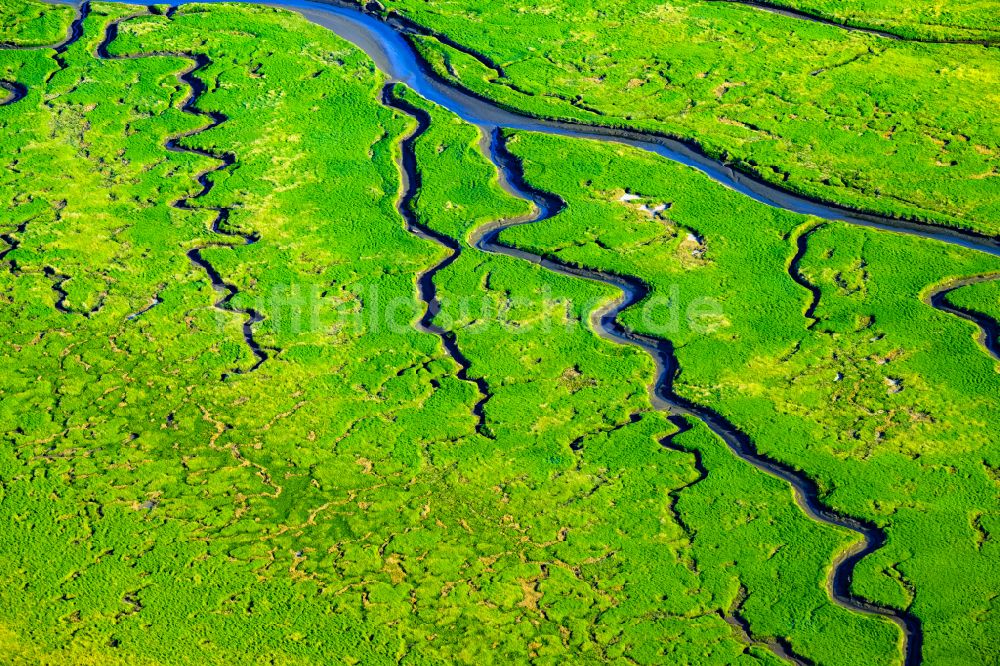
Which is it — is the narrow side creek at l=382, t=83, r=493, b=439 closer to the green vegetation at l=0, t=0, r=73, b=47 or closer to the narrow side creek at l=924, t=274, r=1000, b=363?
the narrow side creek at l=924, t=274, r=1000, b=363

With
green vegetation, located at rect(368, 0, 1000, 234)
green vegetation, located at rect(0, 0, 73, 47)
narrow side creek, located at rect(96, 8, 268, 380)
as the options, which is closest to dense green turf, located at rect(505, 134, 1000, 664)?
green vegetation, located at rect(368, 0, 1000, 234)

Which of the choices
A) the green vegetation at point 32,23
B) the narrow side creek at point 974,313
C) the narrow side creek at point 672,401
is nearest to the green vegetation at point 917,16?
the narrow side creek at point 974,313

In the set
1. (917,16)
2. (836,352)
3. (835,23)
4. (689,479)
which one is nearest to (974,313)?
(836,352)

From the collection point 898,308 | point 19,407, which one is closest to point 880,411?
point 898,308

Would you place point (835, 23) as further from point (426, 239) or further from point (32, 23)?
point (32, 23)

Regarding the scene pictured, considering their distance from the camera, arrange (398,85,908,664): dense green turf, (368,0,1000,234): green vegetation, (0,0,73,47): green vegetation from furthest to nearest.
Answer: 1. (0,0,73,47): green vegetation
2. (368,0,1000,234): green vegetation
3. (398,85,908,664): dense green turf

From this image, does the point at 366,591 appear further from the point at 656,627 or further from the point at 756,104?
the point at 756,104

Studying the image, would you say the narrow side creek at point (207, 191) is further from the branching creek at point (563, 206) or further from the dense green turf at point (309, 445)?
the dense green turf at point (309, 445)
